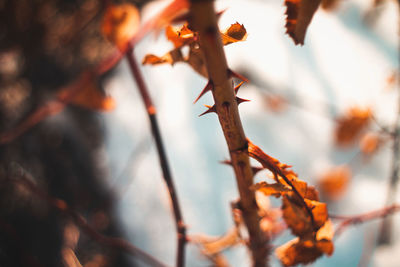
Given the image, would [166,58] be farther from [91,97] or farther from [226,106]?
[91,97]

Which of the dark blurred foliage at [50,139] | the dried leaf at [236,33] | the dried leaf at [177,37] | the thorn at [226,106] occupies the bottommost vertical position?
the dark blurred foliage at [50,139]

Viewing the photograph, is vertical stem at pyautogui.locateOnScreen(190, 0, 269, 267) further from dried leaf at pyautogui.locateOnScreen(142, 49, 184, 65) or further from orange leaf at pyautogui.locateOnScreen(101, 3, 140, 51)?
orange leaf at pyautogui.locateOnScreen(101, 3, 140, 51)

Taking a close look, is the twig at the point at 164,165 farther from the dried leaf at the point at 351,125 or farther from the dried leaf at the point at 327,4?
the dried leaf at the point at 351,125

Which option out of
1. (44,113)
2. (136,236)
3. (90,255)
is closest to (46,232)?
(90,255)

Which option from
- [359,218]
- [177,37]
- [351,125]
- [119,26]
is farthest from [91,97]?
[351,125]

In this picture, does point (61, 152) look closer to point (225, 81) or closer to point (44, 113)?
point (44, 113)

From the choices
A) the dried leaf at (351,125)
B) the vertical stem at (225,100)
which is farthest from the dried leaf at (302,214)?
the dried leaf at (351,125)

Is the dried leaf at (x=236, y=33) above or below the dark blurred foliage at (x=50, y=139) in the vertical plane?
above
